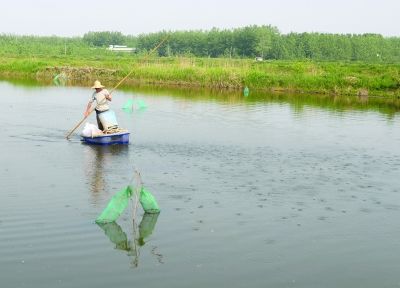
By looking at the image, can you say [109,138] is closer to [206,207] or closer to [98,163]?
[98,163]

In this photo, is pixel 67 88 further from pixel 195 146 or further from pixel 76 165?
pixel 76 165

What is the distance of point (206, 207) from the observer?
11320 mm

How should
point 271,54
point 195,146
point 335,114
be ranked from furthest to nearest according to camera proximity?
point 271,54
point 335,114
point 195,146

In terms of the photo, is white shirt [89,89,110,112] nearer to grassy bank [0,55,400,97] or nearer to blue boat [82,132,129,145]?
blue boat [82,132,129,145]

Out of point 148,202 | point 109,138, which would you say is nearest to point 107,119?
point 109,138

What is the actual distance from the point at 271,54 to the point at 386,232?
3336 inches

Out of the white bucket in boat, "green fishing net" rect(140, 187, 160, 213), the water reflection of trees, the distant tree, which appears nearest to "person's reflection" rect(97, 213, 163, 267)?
"green fishing net" rect(140, 187, 160, 213)

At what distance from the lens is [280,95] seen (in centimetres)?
3903

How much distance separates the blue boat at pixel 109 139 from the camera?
1705cm

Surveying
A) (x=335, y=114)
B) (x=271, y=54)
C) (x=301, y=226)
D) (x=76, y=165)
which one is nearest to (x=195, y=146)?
(x=76, y=165)

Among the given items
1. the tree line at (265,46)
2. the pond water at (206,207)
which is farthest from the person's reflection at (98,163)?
the tree line at (265,46)

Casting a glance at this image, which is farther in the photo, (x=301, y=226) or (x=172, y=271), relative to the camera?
(x=301, y=226)

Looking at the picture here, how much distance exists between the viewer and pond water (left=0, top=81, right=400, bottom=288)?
8.34 m

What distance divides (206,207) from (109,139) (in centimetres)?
644
